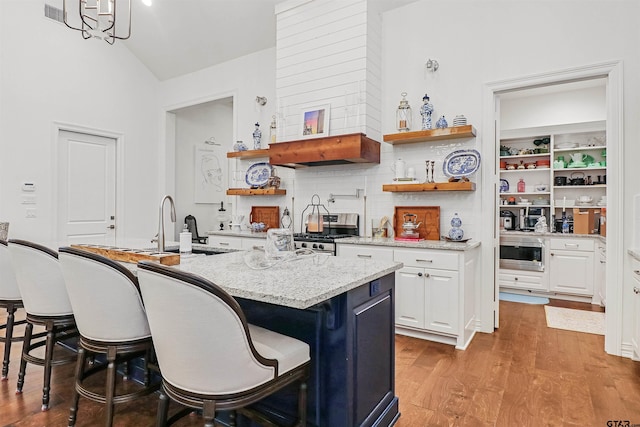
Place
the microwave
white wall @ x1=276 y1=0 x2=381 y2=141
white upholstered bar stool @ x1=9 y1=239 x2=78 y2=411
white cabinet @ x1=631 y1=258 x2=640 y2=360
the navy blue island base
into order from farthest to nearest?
the microwave
white wall @ x1=276 y1=0 x2=381 y2=141
white cabinet @ x1=631 y1=258 x2=640 y2=360
white upholstered bar stool @ x1=9 y1=239 x2=78 y2=411
the navy blue island base

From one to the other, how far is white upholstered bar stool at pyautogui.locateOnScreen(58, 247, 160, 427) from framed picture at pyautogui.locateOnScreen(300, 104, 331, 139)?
2.82 metres

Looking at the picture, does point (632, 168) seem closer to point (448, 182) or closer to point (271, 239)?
point (448, 182)

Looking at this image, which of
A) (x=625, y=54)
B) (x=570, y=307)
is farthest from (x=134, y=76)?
(x=570, y=307)

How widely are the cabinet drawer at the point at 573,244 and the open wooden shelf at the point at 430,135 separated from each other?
231cm

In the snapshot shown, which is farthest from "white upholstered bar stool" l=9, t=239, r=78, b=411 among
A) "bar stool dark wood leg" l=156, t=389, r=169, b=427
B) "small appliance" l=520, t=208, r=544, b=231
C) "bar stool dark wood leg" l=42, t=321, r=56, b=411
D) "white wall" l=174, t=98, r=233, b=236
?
"small appliance" l=520, t=208, r=544, b=231

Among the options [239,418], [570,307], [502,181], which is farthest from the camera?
[502,181]

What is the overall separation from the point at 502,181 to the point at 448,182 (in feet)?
8.99

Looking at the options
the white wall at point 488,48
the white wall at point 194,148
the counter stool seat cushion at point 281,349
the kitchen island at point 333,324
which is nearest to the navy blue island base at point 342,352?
the kitchen island at point 333,324

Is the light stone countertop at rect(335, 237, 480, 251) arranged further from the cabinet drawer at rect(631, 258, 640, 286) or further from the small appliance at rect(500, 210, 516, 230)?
the small appliance at rect(500, 210, 516, 230)

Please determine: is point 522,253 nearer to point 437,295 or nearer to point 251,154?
point 437,295

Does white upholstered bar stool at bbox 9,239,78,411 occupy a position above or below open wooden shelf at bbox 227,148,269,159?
below

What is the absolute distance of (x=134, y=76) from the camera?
5914 mm

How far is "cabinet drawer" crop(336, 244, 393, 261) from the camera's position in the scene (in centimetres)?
353

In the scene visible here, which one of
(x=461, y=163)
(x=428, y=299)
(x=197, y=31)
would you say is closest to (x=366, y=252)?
(x=428, y=299)
